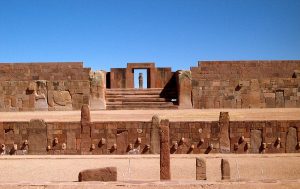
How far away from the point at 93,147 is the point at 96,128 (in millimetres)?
553

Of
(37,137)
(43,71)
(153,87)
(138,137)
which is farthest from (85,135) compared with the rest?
(153,87)

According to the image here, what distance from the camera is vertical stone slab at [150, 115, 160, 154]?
42.3 ft

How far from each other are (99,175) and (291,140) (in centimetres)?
691

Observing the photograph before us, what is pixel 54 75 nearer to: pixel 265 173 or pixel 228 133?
pixel 228 133

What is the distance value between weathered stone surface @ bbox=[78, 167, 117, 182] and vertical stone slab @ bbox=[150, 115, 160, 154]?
16.2 ft

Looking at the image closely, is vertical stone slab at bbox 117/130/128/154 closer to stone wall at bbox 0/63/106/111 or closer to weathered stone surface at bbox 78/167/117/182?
weathered stone surface at bbox 78/167/117/182

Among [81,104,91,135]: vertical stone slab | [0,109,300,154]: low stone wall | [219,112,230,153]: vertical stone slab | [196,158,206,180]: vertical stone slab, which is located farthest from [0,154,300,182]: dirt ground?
[81,104,91,135]: vertical stone slab

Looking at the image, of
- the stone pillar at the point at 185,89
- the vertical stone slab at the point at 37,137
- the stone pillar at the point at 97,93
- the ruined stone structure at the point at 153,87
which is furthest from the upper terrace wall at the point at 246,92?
the vertical stone slab at the point at 37,137

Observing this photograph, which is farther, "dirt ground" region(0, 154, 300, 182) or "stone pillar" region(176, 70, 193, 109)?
"stone pillar" region(176, 70, 193, 109)

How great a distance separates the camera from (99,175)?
7.95m

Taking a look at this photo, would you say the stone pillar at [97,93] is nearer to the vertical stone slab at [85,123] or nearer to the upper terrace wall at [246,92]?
the upper terrace wall at [246,92]

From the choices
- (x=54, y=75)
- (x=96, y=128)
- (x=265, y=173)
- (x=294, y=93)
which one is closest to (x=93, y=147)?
(x=96, y=128)

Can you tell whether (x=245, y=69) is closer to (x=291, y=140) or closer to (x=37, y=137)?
(x=291, y=140)

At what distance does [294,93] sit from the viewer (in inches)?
859
